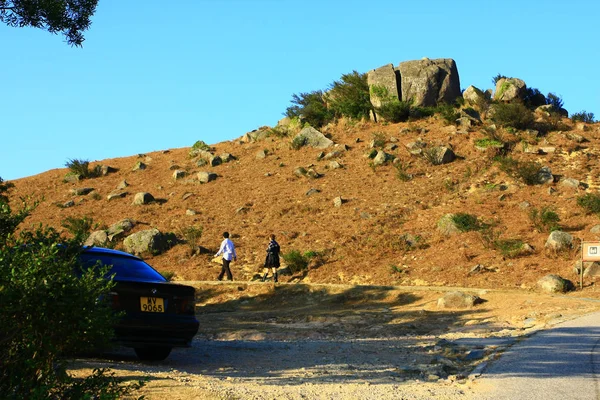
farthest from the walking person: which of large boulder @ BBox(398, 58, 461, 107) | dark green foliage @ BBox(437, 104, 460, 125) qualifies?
large boulder @ BBox(398, 58, 461, 107)

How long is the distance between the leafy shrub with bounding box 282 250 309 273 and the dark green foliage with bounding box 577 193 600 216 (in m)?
10.5

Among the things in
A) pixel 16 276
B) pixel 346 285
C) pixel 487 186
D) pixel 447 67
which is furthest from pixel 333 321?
pixel 447 67

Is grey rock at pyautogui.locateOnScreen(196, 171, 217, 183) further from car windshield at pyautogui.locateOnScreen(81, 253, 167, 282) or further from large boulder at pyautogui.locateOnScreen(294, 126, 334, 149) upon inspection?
car windshield at pyautogui.locateOnScreen(81, 253, 167, 282)

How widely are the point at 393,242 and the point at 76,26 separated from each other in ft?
46.6

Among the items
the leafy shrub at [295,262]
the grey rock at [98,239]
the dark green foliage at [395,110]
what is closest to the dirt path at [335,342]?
the leafy shrub at [295,262]

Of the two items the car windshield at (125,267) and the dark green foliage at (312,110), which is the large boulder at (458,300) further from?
the dark green foliage at (312,110)

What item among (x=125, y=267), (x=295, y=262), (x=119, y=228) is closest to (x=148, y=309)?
(x=125, y=267)

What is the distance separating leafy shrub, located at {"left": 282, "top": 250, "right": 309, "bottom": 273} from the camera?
2445 centimetres

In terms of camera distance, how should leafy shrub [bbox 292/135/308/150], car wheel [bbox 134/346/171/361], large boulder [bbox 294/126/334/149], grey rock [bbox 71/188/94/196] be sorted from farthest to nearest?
leafy shrub [bbox 292/135/308/150], large boulder [bbox 294/126/334/149], grey rock [bbox 71/188/94/196], car wheel [bbox 134/346/171/361]

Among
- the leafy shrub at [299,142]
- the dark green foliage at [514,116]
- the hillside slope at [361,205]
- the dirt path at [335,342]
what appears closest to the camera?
the dirt path at [335,342]

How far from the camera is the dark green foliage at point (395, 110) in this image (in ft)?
131

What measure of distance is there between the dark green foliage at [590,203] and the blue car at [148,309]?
19.6 m

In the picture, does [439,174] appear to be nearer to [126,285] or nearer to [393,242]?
[393,242]

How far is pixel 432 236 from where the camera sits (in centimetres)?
2608
